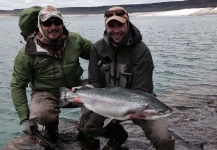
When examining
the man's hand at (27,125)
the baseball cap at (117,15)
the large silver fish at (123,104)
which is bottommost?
the man's hand at (27,125)

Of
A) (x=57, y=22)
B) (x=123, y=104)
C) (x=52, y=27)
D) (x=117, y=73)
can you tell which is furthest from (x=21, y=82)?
(x=123, y=104)

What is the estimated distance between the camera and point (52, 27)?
5.20 metres

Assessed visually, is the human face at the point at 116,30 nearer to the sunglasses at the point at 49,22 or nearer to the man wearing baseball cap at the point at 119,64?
the man wearing baseball cap at the point at 119,64

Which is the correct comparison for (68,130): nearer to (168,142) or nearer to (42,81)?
(42,81)

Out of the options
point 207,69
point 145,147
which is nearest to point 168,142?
point 145,147

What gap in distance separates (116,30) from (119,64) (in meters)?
0.50

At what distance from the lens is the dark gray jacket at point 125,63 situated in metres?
4.76

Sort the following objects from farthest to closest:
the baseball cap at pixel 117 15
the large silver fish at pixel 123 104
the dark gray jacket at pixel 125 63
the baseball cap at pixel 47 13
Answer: the baseball cap at pixel 47 13 → the dark gray jacket at pixel 125 63 → the baseball cap at pixel 117 15 → the large silver fish at pixel 123 104

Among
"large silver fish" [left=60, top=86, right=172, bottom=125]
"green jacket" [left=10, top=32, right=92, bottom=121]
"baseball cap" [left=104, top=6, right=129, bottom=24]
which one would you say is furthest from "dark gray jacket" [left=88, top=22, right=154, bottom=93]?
"green jacket" [left=10, top=32, right=92, bottom=121]

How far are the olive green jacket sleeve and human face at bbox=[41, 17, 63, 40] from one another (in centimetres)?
48

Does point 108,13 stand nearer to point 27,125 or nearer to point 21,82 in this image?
point 21,82

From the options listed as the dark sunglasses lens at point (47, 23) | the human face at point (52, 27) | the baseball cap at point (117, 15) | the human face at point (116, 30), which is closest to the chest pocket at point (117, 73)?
the human face at point (116, 30)

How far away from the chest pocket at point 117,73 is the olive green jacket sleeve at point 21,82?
119 centimetres

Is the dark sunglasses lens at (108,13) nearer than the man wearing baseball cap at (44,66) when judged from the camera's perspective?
Yes
